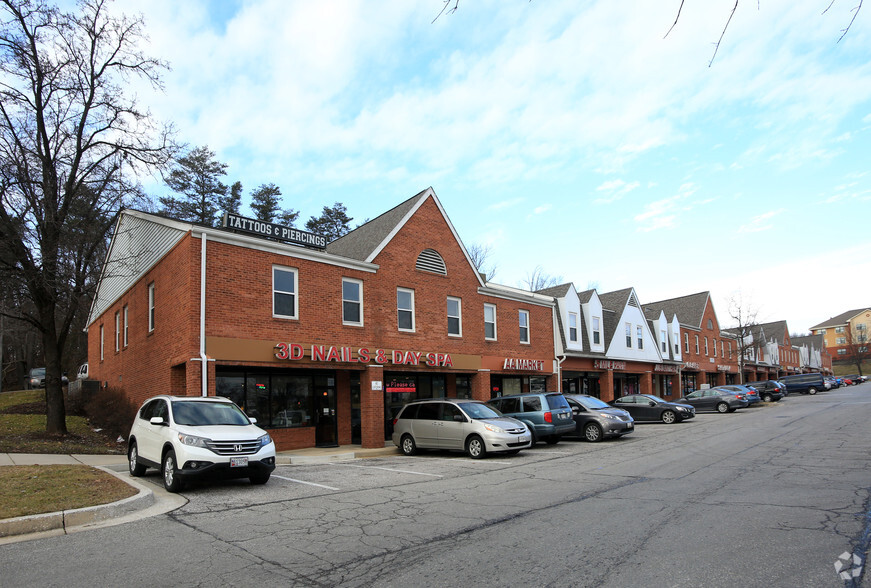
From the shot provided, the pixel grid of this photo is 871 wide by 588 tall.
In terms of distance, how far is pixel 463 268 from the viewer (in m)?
24.1

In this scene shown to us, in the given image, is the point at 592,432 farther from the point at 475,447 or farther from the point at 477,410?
the point at 475,447

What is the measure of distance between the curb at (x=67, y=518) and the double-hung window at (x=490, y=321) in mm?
17677

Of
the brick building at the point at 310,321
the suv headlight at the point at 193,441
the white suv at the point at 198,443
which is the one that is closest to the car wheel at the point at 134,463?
the white suv at the point at 198,443

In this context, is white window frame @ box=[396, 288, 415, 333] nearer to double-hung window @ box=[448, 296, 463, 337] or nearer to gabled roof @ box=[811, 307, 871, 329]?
double-hung window @ box=[448, 296, 463, 337]

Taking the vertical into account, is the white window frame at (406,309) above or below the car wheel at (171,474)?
above

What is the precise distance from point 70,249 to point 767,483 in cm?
2024

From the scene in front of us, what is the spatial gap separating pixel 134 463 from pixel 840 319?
15676 cm

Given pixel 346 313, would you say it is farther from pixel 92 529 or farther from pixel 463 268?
pixel 92 529

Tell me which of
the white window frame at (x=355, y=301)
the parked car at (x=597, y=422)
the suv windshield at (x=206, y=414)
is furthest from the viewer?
the parked car at (x=597, y=422)

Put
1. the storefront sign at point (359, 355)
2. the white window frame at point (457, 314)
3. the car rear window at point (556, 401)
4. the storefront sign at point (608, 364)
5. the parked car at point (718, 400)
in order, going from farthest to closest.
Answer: the parked car at point (718, 400)
the storefront sign at point (608, 364)
the white window frame at point (457, 314)
the car rear window at point (556, 401)
the storefront sign at point (359, 355)

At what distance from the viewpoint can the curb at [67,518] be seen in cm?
728

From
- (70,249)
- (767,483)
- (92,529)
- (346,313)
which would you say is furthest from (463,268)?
(92,529)

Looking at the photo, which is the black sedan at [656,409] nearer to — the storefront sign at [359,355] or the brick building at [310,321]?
the brick building at [310,321]

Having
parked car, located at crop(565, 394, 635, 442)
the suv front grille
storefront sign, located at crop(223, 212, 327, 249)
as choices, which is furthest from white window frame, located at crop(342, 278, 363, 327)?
the suv front grille
